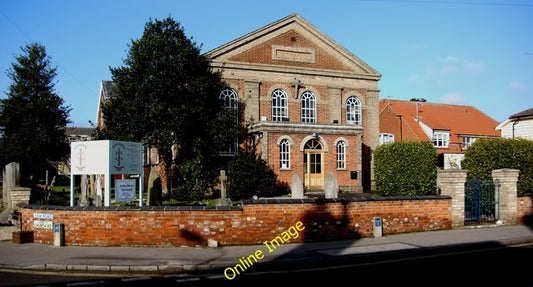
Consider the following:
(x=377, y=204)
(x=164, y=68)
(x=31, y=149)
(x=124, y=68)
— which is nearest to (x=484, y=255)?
(x=377, y=204)

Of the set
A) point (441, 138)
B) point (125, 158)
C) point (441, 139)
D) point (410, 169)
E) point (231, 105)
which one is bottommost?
point (410, 169)

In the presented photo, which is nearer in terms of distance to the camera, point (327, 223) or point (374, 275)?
point (374, 275)

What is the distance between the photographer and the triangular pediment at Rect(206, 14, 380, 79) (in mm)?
31766

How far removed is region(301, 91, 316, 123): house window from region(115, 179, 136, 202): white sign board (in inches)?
749

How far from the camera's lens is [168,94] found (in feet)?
86.3

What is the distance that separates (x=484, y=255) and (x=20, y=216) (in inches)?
531

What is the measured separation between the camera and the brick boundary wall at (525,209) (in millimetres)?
17453

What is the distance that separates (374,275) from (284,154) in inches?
770

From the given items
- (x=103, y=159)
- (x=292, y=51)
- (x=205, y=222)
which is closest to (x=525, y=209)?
(x=205, y=222)

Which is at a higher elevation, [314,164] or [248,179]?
[314,164]

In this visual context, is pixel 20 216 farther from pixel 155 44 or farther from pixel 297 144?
pixel 297 144

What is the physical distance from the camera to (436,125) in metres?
46.8

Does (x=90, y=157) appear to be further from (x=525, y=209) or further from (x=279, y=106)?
(x=279, y=106)

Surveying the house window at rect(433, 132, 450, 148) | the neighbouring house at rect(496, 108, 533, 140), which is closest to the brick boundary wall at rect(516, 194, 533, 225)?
the neighbouring house at rect(496, 108, 533, 140)
